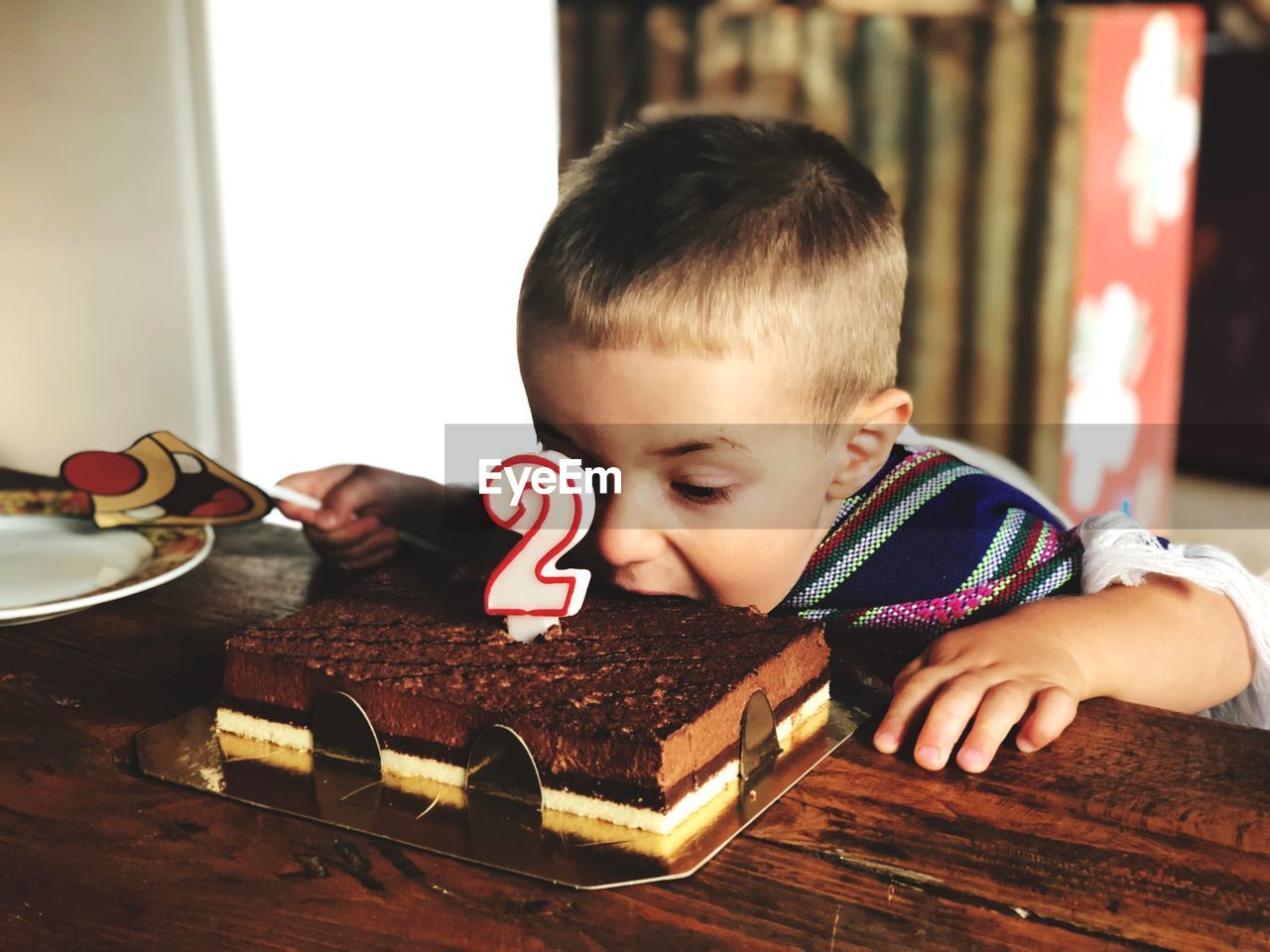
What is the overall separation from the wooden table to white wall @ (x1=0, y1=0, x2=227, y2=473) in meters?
1.18

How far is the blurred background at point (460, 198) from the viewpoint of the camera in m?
1.82

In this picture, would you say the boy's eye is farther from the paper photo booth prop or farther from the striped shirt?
the paper photo booth prop

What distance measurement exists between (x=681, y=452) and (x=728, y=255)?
0.14m

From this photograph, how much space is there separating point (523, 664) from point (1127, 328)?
251cm

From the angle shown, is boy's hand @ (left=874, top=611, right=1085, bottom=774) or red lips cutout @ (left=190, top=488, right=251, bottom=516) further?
red lips cutout @ (left=190, top=488, right=251, bottom=516)

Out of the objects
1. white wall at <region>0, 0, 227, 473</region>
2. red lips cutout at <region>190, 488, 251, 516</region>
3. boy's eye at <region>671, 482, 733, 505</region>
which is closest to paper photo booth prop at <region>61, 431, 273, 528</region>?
red lips cutout at <region>190, 488, 251, 516</region>

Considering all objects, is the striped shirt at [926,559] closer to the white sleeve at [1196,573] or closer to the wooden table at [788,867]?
the white sleeve at [1196,573]

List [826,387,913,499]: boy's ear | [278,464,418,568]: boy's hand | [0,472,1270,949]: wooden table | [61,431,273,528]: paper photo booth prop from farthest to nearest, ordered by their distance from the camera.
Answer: [278,464,418,568]: boy's hand → [61,431,273,528]: paper photo booth prop → [826,387,913,499]: boy's ear → [0,472,1270,949]: wooden table

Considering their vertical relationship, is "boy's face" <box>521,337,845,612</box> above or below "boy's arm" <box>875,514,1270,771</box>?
above

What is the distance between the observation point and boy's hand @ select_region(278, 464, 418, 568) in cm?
120

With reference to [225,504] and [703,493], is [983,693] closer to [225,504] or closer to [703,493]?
[703,493]

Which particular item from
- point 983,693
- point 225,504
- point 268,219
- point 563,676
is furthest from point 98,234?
point 983,693

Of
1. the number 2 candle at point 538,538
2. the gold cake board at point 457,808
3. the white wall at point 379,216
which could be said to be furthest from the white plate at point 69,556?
the white wall at point 379,216

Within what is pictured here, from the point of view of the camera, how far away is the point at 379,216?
2119mm
